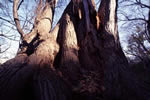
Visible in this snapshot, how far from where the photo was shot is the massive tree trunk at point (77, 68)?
1294 mm

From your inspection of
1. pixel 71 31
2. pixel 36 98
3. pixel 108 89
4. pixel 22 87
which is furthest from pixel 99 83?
pixel 71 31

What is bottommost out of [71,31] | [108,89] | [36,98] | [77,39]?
[108,89]

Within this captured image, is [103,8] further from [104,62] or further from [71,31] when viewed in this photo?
[104,62]

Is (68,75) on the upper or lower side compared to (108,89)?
upper

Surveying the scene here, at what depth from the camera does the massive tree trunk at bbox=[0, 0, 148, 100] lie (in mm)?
1294

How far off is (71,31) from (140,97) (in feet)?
7.31

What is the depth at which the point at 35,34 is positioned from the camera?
3.31 m

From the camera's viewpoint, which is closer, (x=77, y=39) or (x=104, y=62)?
(x=104, y=62)

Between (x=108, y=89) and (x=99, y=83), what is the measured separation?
0.79ft

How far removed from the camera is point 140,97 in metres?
1.41

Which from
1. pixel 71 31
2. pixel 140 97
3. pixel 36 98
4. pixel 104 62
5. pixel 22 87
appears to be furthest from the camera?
pixel 71 31

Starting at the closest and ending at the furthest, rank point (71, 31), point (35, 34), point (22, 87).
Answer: point (22, 87)
point (71, 31)
point (35, 34)

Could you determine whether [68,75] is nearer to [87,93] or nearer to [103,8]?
[87,93]

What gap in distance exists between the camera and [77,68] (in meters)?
1.91
